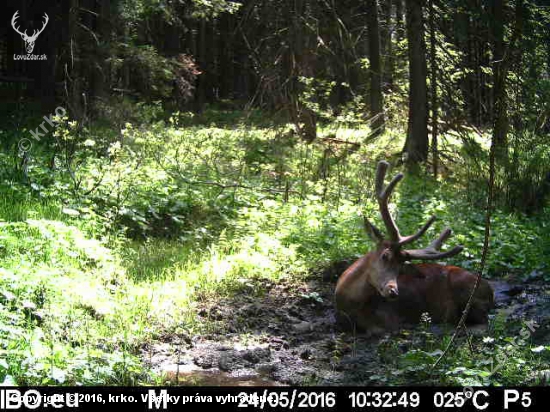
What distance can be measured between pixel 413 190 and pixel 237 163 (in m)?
Result: 3.60

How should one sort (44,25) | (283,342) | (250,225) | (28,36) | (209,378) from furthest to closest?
(28,36)
(44,25)
(250,225)
(283,342)
(209,378)

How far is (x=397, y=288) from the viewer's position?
7.41 metres

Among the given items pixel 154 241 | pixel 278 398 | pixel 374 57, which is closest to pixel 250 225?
pixel 154 241

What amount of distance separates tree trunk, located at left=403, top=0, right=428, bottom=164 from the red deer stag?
26.1 ft

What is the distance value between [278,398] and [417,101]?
38.9 ft

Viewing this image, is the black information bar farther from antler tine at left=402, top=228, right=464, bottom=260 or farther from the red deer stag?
antler tine at left=402, top=228, right=464, bottom=260

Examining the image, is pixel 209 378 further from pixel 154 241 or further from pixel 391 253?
pixel 154 241

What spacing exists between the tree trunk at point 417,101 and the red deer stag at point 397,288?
7.94 m

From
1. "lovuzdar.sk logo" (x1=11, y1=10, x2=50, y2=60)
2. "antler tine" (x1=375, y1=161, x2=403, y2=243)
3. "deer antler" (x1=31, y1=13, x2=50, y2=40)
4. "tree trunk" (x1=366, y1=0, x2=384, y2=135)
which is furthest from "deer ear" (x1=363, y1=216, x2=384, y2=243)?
"tree trunk" (x1=366, y1=0, x2=384, y2=135)

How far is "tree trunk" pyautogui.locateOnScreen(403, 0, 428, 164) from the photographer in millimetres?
15758

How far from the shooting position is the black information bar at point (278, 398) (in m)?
4.83

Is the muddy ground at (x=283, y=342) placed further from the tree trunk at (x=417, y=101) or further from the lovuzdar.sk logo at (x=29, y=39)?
the lovuzdar.sk logo at (x=29, y=39)

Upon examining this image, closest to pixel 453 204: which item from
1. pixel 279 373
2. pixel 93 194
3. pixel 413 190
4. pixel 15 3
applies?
pixel 413 190

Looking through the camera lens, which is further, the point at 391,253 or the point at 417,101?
the point at 417,101
